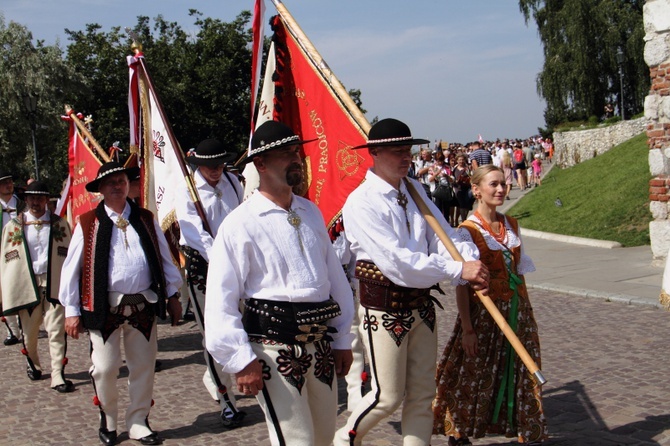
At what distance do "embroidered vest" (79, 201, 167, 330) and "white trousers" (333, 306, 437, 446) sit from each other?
1970 mm

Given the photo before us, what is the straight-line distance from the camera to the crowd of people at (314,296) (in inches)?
142

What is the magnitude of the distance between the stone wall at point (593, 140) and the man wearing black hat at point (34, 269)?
29.0m

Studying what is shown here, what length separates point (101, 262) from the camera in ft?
18.8

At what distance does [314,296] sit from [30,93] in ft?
111

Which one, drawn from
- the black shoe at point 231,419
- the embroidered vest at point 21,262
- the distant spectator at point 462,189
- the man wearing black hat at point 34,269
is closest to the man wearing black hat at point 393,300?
the black shoe at point 231,419

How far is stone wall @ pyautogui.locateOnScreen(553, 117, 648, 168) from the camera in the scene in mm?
33469

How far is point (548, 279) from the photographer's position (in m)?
12.0

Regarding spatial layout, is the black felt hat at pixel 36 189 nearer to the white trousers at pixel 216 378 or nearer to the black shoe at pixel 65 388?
the black shoe at pixel 65 388

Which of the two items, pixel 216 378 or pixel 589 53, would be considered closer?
pixel 216 378

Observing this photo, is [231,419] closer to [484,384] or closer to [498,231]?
[484,384]

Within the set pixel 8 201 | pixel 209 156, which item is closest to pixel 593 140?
pixel 8 201

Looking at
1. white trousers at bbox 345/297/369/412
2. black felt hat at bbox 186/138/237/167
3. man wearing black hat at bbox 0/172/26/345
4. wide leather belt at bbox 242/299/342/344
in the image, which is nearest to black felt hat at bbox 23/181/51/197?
man wearing black hat at bbox 0/172/26/345

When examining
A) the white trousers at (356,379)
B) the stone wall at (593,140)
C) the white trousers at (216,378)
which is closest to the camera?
the white trousers at (356,379)

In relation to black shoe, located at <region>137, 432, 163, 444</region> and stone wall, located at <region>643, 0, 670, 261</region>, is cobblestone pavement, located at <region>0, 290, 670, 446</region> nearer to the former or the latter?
black shoe, located at <region>137, 432, 163, 444</region>
